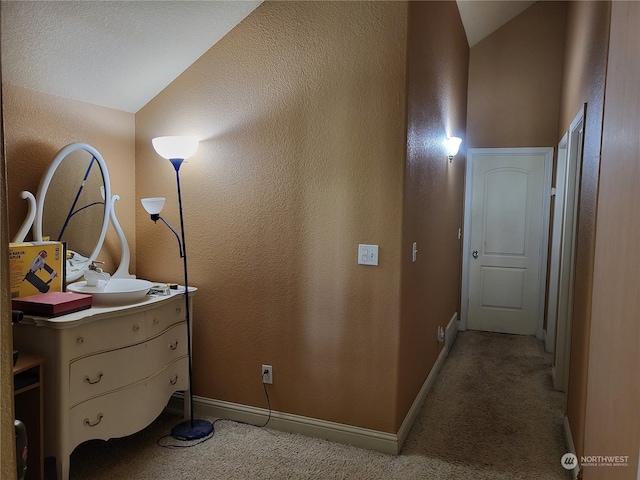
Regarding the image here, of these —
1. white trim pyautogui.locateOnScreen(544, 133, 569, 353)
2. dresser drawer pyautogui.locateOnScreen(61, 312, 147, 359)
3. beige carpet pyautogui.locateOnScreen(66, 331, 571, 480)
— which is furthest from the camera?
white trim pyautogui.locateOnScreen(544, 133, 569, 353)

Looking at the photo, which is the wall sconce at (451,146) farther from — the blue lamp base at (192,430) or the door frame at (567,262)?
the blue lamp base at (192,430)

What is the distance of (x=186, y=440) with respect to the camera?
271cm

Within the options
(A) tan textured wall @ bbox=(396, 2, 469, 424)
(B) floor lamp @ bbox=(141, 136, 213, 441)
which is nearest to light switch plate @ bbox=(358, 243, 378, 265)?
(A) tan textured wall @ bbox=(396, 2, 469, 424)

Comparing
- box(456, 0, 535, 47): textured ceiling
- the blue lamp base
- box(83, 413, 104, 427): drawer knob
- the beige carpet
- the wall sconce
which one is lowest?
the beige carpet

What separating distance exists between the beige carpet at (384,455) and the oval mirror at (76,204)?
3.34 ft

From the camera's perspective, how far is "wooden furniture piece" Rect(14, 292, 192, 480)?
212cm

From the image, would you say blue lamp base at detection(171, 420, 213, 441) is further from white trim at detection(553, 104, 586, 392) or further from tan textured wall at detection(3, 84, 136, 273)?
white trim at detection(553, 104, 586, 392)

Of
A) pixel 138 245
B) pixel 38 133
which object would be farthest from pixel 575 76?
pixel 38 133

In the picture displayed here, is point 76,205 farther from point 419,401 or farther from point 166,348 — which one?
point 419,401

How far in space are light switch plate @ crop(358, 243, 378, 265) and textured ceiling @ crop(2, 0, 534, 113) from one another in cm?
149

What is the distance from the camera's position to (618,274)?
1748 mm

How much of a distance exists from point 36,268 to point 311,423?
1669mm

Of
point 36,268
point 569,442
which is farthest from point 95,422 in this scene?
point 569,442

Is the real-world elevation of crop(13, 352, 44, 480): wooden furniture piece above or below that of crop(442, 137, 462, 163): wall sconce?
below
